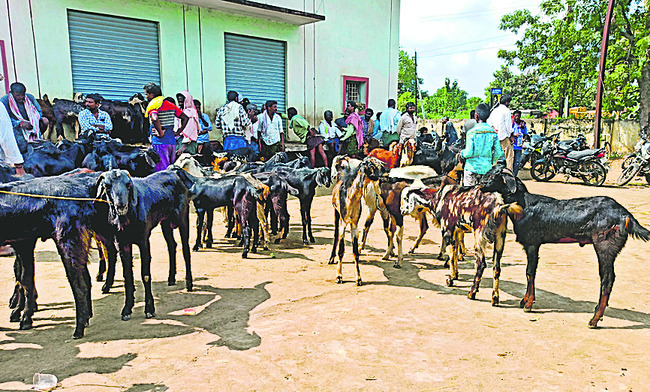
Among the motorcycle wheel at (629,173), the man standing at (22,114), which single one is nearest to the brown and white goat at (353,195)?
the man standing at (22,114)

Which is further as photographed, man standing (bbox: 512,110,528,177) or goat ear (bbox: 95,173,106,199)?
man standing (bbox: 512,110,528,177)

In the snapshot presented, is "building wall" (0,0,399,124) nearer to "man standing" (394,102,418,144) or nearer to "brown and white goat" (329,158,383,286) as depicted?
"man standing" (394,102,418,144)

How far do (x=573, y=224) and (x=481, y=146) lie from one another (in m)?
2.29

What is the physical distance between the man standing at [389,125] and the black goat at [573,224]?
917 cm

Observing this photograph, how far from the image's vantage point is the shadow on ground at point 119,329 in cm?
390

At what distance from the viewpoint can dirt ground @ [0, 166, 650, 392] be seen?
3713 millimetres

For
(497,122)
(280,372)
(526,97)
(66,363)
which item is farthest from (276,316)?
(526,97)

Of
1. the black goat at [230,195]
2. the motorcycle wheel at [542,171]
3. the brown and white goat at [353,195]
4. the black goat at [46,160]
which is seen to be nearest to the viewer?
the brown and white goat at [353,195]

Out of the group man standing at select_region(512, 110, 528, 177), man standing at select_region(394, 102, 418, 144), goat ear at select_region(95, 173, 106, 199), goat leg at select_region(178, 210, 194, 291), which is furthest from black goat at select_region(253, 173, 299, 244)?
man standing at select_region(512, 110, 528, 177)

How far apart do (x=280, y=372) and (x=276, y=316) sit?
1209 millimetres

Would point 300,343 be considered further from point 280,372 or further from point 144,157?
point 144,157

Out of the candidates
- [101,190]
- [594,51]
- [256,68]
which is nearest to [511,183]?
[101,190]

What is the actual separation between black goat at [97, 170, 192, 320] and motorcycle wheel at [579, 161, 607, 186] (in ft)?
47.8

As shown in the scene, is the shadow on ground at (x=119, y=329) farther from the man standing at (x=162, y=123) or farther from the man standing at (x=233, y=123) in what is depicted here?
the man standing at (x=233, y=123)
